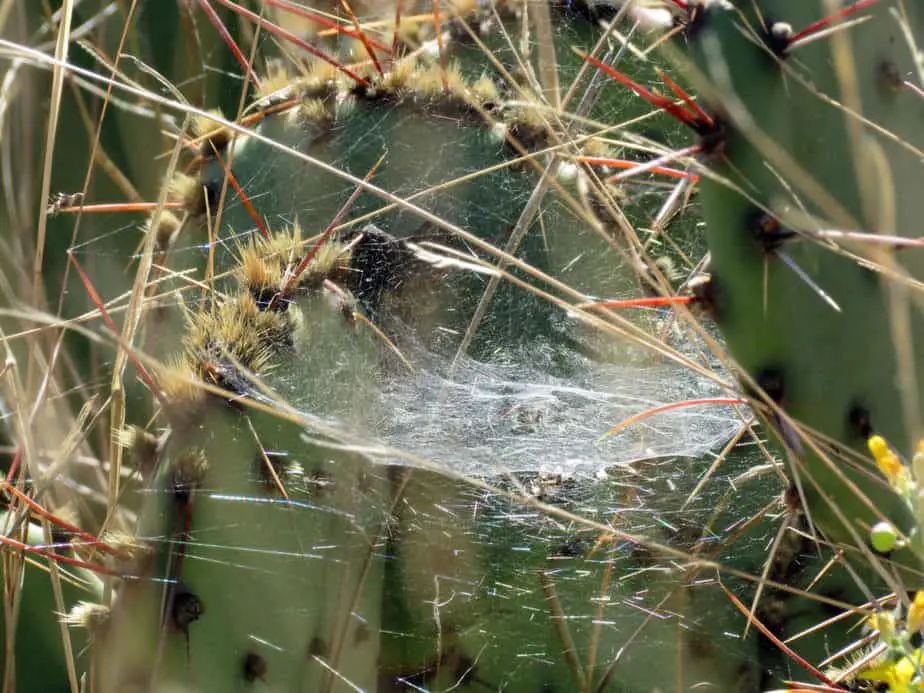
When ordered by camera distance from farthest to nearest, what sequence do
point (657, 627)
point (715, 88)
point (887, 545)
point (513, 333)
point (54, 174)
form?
point (54, 174) → point (513, 333) → point (657, 627) → point (715, 88) → point (887, 545)

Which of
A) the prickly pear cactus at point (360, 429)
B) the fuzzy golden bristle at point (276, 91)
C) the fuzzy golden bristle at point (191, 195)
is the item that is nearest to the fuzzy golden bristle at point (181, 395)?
the prickly pear cactus at point (360, 429)

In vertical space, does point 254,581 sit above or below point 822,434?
below

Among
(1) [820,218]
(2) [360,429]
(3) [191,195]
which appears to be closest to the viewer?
(1) [820,218]

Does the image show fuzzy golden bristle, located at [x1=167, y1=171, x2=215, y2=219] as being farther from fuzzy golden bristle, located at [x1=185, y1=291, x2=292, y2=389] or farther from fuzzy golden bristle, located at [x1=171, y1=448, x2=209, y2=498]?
fuzzy golden bristle, located at [x1=171, y1=448, x2=209, y2=498]

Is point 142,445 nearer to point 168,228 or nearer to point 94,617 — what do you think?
point 94,617

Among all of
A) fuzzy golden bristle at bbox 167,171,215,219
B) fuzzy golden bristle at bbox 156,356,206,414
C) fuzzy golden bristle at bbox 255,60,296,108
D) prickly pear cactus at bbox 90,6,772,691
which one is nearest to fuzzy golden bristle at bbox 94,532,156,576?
prickly pear cactus at bbox 90,6,772,691

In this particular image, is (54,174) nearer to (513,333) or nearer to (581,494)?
(513,333)

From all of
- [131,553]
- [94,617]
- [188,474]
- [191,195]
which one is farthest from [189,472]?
[191,195]

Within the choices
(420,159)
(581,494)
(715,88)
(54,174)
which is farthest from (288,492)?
(54,174)
